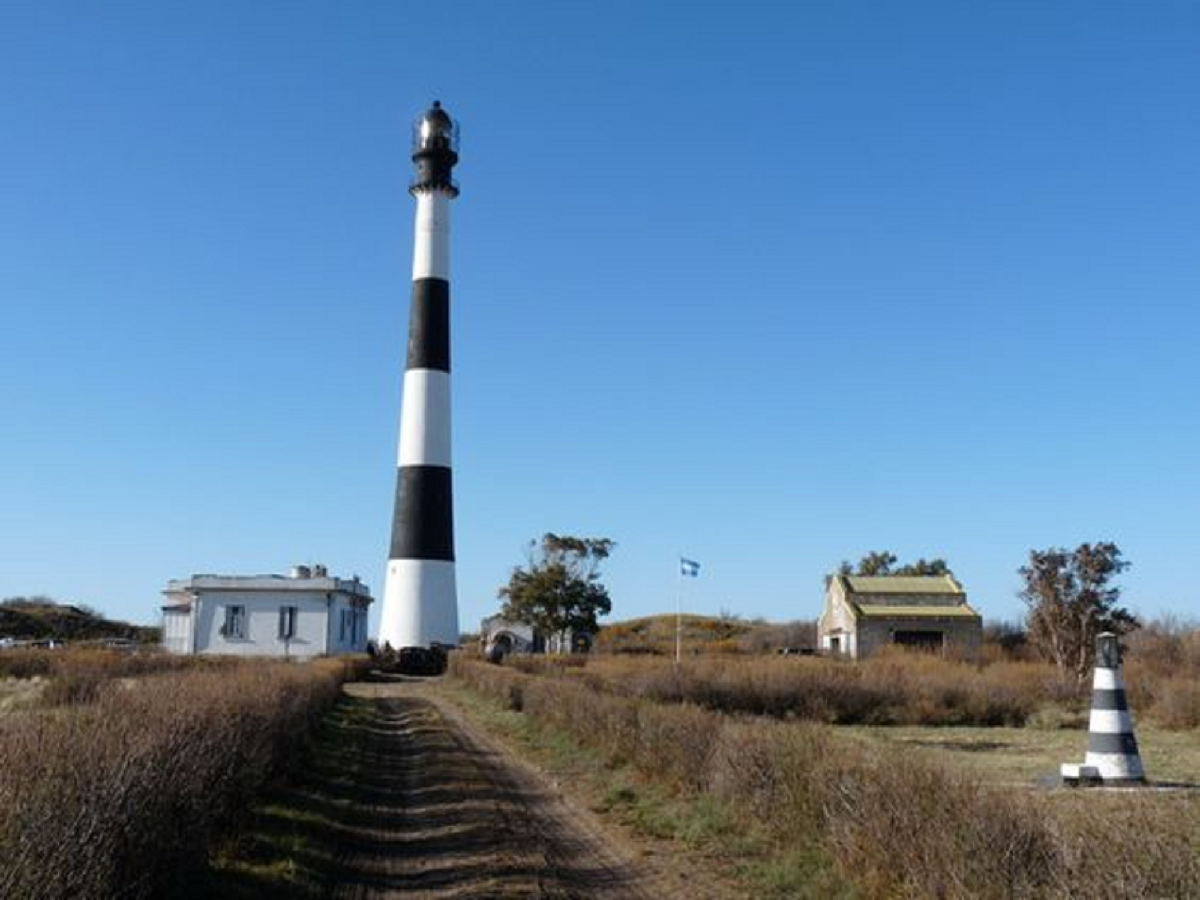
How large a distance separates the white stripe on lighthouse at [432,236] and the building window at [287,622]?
18772 millimetres

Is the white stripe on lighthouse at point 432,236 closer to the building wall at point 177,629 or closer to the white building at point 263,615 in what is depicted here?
the white building at point 263,615

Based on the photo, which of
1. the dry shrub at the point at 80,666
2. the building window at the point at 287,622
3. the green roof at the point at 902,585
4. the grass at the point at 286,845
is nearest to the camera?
the grass at the point at 286,845

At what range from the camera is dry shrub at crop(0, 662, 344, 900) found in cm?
559

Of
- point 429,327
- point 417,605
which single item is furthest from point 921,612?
point 429,327

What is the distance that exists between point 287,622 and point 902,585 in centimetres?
2978

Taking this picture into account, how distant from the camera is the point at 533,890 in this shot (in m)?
8.52

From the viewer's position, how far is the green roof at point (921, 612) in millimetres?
50250

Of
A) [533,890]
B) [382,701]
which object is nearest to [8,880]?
[533,890]

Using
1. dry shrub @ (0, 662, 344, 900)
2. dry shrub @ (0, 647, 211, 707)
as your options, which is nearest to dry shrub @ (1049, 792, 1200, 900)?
dry shrub @ (0, 662, 344, 900)

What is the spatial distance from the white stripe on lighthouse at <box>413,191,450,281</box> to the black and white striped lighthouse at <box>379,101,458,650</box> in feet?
0.16

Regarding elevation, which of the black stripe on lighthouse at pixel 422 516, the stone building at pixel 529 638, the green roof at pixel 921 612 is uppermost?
the black stripe on lighthouse at pixel 422 516

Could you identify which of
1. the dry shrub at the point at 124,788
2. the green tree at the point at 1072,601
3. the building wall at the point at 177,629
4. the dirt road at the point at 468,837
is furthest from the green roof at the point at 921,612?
the dry shrub at the point at 124,788

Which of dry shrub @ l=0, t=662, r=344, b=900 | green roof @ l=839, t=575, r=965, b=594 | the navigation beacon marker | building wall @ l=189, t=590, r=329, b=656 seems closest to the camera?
dry shrub @ l=0, t=662, r=344, b=900

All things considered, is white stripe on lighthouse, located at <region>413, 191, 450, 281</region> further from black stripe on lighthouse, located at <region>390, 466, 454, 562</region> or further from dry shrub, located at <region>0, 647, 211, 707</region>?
dry shrub, located at <region>0, 647, 211, 707</region>
